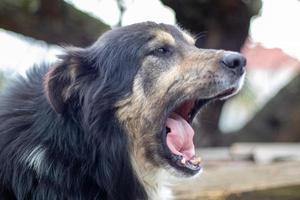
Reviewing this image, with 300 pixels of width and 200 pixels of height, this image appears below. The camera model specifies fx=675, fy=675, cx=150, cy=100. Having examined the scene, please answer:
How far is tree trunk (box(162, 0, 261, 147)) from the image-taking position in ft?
23.0

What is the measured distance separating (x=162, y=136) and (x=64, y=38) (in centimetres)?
368

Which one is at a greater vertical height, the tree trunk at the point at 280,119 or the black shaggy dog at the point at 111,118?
the black shaggy dog at the point at 111,118

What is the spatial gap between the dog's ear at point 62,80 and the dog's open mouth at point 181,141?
50cm

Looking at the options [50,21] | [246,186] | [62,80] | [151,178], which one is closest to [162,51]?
[62,80]

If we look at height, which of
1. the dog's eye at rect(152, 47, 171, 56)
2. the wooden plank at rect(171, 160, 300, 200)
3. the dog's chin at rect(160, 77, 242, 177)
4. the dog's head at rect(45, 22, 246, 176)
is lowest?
the wooden plank at rect(171, 160, 300, 200)

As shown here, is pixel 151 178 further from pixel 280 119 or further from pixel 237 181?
pixel 280 119

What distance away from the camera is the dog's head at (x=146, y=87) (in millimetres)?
3262

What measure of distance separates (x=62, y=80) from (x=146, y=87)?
41 centimetres

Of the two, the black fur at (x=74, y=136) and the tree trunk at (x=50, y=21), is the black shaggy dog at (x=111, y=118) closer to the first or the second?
the black fur at (x=74, y=136)

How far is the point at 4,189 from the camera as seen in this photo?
10.6ft

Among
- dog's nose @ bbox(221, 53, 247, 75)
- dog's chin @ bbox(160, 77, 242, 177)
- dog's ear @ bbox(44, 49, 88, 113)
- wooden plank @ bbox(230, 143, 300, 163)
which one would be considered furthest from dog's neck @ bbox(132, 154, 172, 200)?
wooden plank @ bbox(230, 143, 300, 163)

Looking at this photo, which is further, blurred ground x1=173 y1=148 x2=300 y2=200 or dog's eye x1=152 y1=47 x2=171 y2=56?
blurred ground x1=173 y1=148 x2=300 y2=200

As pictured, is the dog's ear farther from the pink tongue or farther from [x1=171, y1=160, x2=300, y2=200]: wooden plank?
[x1=171, y1=160, x2=300, y2=200]: wooden plank

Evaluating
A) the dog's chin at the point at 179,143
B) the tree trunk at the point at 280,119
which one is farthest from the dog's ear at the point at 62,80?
the tree trunk at the point at 280,119
